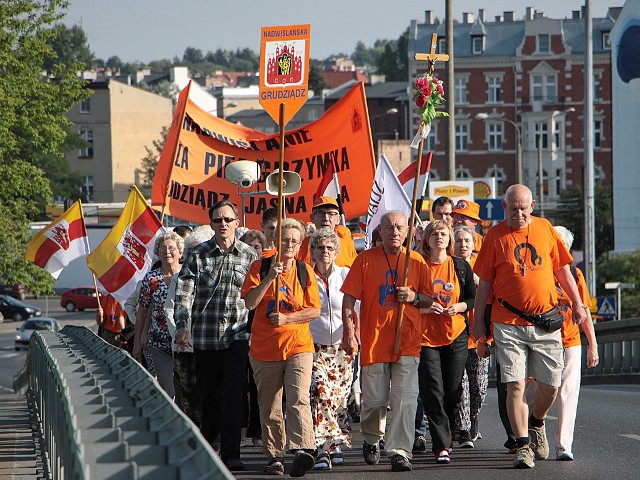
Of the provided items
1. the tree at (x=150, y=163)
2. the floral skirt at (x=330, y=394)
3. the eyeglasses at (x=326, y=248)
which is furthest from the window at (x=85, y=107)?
the floral skirt at (x=330, y=394)

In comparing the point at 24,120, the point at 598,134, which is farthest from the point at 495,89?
the point at 24,120

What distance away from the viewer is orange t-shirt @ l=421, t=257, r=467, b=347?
10133 mm

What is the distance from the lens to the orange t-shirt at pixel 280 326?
9.42 meters

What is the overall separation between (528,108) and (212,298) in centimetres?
8997

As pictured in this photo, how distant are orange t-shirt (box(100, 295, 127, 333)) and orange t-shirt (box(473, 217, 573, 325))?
6.30 m

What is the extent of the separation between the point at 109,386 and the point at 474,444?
479 cm

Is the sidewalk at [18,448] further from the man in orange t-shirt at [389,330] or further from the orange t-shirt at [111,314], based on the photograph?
the man in orange t-shirt at [389,330]

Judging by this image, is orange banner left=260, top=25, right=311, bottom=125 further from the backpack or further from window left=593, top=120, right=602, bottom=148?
window left=593, top=120, right=602, bottom=148

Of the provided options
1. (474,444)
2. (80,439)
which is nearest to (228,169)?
(474,444)

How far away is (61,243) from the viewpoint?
18.3m

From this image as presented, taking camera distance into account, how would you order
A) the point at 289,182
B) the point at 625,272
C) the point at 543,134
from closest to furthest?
the point at 289,182, the point at 625,272, the point at 543,134

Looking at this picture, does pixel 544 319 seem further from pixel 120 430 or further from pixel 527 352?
pixel 120 430

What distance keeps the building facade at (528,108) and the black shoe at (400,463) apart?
289 feet

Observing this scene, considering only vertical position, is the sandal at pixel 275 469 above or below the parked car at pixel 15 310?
above
